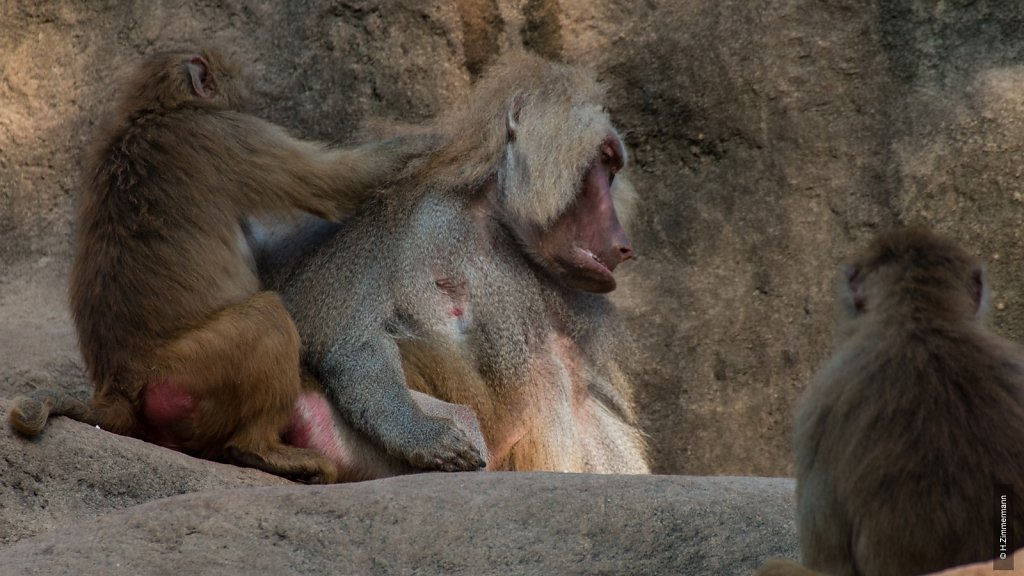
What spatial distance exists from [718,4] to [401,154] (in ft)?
6.35

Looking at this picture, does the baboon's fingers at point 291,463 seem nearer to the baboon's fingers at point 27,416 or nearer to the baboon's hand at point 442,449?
the baboon's hand at point 442,449

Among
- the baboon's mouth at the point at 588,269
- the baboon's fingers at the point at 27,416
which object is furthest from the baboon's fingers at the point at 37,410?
the baboon's mouth at the point at 588,269

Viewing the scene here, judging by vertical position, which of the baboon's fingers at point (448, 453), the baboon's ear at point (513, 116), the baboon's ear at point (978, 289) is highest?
the baboon's ear at point (978, 289)

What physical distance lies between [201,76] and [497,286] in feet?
3.56

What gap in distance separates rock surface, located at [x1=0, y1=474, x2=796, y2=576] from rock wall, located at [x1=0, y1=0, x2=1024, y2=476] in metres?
2.54

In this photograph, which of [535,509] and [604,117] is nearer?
[535,509]

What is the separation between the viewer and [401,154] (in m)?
4.86

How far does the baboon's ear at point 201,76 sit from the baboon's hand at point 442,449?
121 centimetres

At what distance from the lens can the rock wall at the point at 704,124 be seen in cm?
596

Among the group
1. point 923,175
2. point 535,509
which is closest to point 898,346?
point 535,509

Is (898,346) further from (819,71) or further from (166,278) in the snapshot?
(819,71)

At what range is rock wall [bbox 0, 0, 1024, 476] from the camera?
19.5ft

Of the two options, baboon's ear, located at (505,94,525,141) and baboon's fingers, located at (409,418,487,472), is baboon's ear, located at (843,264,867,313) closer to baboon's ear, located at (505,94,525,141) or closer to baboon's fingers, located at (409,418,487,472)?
baboon's fingers, located at (409,418,487,472)

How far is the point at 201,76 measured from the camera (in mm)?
4730
